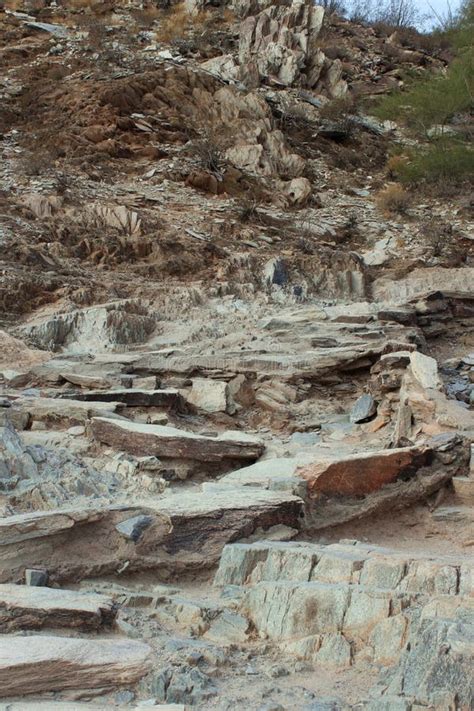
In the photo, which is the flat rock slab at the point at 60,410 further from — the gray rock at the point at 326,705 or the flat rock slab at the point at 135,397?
the gray rock at the point at 326,705

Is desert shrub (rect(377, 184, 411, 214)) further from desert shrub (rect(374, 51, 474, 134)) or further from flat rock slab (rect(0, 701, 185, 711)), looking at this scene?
flat rock slab (rect(0, 701, 185, 711))

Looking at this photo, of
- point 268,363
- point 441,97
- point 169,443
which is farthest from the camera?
point 441,97

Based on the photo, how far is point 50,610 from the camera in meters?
2.75

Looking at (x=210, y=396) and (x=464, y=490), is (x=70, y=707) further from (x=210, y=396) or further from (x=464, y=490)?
(x=210, y=396)

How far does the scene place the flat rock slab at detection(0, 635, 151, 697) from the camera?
7.52ft

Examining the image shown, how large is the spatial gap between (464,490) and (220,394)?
9.31ft

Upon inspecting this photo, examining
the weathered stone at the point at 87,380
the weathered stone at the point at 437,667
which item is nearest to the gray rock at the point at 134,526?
the weathered stone at the point at 437,667

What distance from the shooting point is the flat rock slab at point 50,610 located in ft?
8.82

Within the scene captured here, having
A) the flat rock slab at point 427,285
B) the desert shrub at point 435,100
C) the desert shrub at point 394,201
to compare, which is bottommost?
the flat rock slab at point 427,285

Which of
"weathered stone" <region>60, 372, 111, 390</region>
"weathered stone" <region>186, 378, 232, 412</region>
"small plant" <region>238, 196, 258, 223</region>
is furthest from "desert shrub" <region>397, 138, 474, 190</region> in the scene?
"weathered stone" <region>60, 372, 111, 390</region>

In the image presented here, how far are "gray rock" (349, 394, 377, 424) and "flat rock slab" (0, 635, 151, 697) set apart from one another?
14.5 feet

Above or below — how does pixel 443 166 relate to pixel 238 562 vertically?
above

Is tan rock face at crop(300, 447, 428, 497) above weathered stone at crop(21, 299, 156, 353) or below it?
below

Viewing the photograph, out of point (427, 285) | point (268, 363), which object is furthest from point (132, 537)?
point (427, 285)
